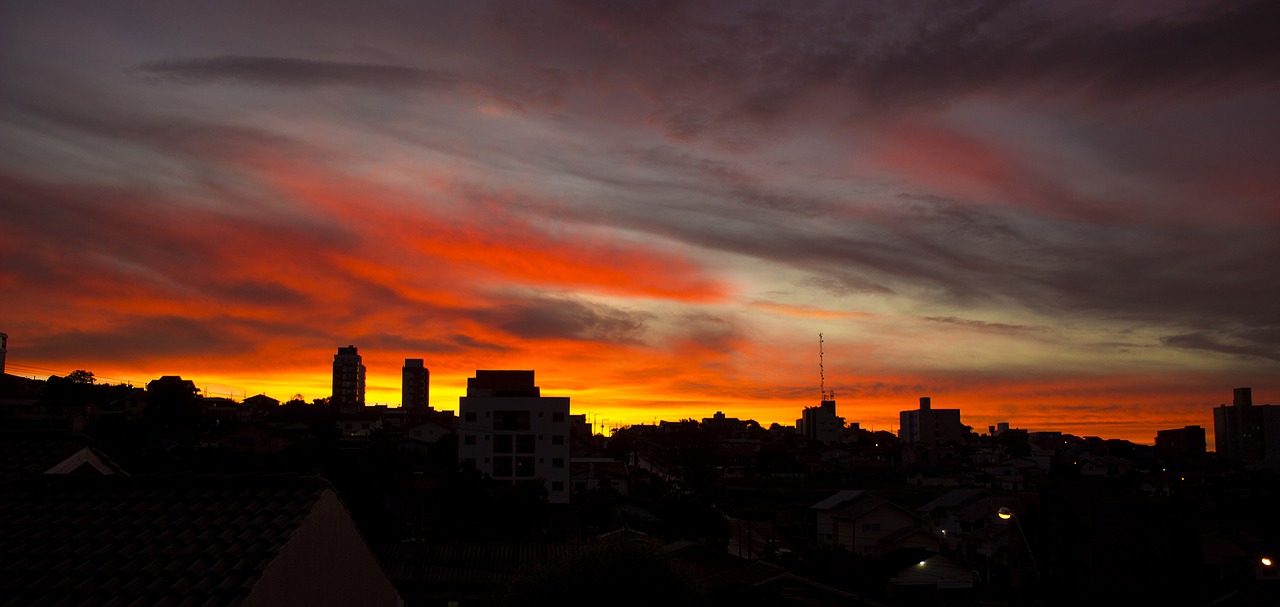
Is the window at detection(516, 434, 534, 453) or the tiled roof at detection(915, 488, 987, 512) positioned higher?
the window at detection(516, 434, 534, 453)

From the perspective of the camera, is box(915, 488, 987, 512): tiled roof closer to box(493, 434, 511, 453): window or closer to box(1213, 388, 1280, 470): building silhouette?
box(493, 434, 511, 453): window

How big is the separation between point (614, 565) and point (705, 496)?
63.4m

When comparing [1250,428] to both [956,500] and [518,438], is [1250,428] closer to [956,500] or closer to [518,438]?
[956,500]

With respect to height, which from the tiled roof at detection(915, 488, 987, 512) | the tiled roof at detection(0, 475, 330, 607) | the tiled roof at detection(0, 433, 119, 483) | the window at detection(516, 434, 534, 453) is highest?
the tiled roof at detection(0, 433, 119, 483)

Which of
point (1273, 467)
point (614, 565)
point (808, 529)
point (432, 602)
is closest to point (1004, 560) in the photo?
point (808, 529)

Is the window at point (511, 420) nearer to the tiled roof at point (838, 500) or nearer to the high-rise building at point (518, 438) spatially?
the high-rise building at point (518, 438)

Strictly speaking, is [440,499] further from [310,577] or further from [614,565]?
[310,577]

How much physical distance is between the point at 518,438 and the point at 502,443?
1.42m

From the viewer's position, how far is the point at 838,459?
144 metres

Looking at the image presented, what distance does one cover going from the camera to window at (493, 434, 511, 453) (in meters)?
77.8

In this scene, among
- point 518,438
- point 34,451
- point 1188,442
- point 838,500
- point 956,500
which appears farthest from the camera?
point 1188,442

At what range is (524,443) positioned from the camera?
77875 millimetres

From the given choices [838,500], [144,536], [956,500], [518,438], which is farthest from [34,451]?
[518,438]

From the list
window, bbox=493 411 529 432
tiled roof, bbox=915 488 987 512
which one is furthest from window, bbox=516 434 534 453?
tiled roof, bbox=915 488 987 512
